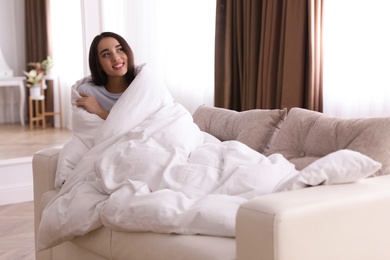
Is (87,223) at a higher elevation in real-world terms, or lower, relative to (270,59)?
lower

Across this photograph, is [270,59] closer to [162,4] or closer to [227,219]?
[162,4]

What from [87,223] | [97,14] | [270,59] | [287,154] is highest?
[97,14]

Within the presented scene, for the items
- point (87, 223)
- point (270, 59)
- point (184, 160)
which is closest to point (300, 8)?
point (270, 59)

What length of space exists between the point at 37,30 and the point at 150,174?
8.34 feet

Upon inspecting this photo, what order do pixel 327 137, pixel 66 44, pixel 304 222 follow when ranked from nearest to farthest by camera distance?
pixel 304 222 < pixel 327 137 < pixel 66 44

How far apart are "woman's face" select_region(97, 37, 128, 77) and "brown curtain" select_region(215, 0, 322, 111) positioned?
129cm

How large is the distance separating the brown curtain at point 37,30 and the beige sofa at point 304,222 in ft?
6.42

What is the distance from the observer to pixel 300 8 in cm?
411

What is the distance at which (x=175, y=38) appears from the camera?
5.47 metres

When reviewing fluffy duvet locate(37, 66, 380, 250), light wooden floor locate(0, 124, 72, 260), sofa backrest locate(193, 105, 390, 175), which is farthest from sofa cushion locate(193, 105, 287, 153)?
light wooden floor locate(0, 124, 72, 260)

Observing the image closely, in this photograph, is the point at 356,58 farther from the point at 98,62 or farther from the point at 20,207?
the point at 20,207

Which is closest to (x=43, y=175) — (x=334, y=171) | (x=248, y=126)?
(x=248, y=126)

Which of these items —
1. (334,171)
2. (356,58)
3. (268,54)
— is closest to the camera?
(334,171)

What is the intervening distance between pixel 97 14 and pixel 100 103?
201cm
